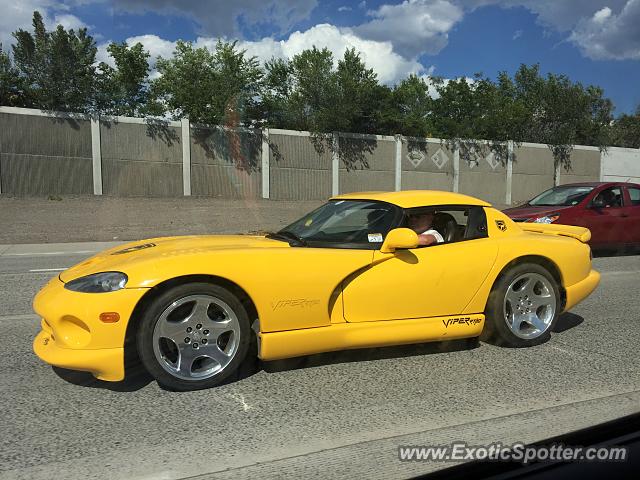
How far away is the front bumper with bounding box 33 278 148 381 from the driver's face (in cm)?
226

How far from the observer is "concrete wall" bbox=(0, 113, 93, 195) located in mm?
Answer: 23797

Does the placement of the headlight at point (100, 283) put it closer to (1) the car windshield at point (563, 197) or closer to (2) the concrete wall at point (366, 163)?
(1) the car windshield at point (563, 197)

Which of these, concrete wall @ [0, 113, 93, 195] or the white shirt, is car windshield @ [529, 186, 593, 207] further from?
concrete wall @ [0, 113, 93, 195]

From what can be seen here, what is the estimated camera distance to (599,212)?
10.3m

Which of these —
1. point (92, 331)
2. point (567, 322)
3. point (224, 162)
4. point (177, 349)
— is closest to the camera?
point (92, 331)

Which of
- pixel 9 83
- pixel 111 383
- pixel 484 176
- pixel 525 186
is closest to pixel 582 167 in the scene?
pixel 525 186

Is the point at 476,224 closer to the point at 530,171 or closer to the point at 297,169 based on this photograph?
the point at 297,169

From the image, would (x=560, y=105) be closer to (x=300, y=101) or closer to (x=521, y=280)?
(x=300, y=101)

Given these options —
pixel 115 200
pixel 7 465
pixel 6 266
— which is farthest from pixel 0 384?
pixel 115 200

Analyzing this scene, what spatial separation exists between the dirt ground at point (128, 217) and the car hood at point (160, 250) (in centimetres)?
1314

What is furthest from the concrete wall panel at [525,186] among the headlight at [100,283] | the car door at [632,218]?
the headlight at [100,283]

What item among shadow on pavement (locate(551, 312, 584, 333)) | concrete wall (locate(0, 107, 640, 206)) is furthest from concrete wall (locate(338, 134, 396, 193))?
shadow on pavement (locate(551, 312, 584, 333))

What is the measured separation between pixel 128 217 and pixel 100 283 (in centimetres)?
1893

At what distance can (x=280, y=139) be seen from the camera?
2897cm
